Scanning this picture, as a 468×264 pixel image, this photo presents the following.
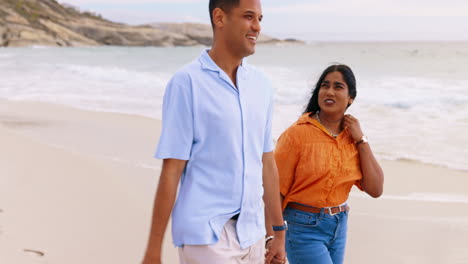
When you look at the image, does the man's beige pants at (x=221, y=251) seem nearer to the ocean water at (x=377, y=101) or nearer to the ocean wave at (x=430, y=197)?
the ocean water at (x=377, y=101)

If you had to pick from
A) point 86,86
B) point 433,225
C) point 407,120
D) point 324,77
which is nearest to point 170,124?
point 324,77

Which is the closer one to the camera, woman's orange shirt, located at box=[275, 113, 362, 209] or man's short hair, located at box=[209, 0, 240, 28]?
man's short hair, located at box=[209, 0, 240, 28]

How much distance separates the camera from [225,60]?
2.18 metres

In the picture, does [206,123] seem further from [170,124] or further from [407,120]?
[407,120]

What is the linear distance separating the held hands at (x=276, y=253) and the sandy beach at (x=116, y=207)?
93.9 inches

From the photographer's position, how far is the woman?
119 inches

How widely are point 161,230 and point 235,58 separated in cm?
68

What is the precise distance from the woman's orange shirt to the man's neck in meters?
1.01

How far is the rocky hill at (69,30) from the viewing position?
9044 centimetres

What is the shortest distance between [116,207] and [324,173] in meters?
3.42

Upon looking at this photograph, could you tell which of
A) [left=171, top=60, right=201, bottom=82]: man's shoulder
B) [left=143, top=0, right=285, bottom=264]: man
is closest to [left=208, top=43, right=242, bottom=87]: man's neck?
[left=143, top=0, right=285, bottom=264]: man

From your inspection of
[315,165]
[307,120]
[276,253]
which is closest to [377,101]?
[307,120]

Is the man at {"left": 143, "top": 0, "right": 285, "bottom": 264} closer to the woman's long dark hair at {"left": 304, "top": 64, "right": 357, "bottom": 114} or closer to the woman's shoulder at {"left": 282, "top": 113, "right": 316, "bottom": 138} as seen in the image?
the woman's shoulder at {"left": 282, "top": 113, "right": 316, "bottom": 138}

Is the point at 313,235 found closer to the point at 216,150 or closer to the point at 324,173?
the point at 324,173
